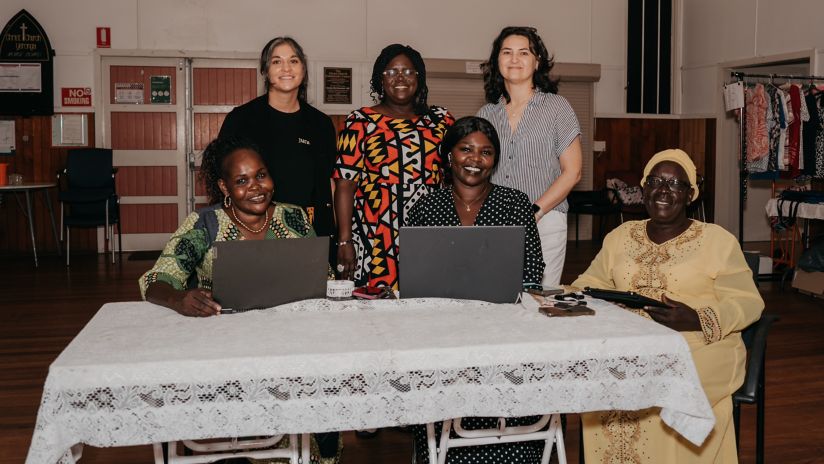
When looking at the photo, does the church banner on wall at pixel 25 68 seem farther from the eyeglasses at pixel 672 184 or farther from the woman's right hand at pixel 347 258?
the eyeglasses at pixel 672 184

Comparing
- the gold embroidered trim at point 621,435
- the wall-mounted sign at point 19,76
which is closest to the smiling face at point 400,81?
the gold embroidered trim at point 621,435

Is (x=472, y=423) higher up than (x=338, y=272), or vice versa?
(x=338, y=272)

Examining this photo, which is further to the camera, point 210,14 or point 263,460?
point 210,14

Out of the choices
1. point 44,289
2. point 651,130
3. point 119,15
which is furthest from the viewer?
point 651,130

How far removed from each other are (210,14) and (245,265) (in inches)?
A: 318

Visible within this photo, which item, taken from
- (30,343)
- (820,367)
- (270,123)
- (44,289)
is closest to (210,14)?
(44,289)

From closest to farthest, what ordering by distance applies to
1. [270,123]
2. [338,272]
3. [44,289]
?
[338,272]
[270,123]
[44,289]

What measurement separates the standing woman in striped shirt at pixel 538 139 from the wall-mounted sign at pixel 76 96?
739cm

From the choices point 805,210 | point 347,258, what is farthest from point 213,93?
point 347,258

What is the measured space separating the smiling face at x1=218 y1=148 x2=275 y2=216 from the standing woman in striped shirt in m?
1.08

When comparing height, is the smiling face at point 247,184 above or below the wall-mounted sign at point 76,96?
below

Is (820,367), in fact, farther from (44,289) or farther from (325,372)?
(44,289)

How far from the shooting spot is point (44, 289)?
7.14 meters

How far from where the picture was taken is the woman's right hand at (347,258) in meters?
3.32
